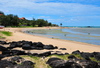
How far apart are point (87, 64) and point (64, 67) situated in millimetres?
1082

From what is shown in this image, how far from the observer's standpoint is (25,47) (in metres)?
13.7

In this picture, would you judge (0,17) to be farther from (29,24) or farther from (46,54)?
(46,54)

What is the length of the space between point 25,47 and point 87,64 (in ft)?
29.3

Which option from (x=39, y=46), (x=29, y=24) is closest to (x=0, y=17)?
(x=29, y=24)

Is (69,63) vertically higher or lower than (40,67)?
higher

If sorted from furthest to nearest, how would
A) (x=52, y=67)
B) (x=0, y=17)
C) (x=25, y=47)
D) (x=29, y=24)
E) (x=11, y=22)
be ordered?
1. (x=29, y=24)
2. (x=11, y=22)
3. (x=0, y=17)
4. (x=25, y=47)
5. (x=52, y=67)

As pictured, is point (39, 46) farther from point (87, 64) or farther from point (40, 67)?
point (87, 64)

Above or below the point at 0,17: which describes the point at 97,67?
below

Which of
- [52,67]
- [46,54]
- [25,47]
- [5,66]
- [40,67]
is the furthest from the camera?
[25,47]

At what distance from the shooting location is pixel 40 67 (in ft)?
21.9

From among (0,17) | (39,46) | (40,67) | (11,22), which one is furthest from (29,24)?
(40,67)

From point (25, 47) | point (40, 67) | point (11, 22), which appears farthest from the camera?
point (11, 22)

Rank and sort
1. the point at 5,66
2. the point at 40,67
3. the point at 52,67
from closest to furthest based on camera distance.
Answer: the point at 5,66 < the point at 52,67 < the point at 40,67

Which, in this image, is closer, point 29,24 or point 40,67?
point 40,67
